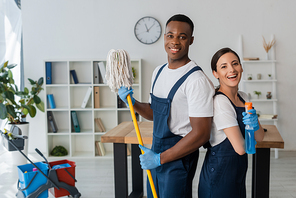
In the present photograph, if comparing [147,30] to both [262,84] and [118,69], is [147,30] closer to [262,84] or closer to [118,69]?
[262,84]

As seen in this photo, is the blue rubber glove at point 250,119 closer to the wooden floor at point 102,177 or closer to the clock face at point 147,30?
the wooden floor at point 102,177

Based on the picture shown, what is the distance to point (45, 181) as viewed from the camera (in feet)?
8.72

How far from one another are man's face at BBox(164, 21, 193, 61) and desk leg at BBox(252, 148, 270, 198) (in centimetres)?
113

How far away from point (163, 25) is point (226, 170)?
3.41 metres

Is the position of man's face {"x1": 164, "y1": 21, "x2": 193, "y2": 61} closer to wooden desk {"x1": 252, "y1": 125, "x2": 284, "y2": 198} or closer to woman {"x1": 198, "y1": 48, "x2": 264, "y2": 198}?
woman {"x1": 198, "y1": 48, "x2": 264, "y2": 198}

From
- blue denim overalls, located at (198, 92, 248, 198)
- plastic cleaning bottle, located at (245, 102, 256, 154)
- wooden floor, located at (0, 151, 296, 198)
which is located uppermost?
plastic cleaning bottle, located at (245, 102, 256, 154)

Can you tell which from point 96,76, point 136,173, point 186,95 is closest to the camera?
point 186,95

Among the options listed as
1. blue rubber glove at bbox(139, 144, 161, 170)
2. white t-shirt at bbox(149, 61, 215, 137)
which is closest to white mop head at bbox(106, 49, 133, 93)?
white t-shirt at bbox(149, 61, 215, 137)

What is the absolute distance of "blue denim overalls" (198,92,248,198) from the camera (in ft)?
4.36

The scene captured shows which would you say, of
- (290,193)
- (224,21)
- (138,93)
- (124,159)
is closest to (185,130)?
(124,159)

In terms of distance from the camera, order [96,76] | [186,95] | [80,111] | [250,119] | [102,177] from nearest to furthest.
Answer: [250,119] → [186,95] → [102,177] → [96,76] → [80,111]

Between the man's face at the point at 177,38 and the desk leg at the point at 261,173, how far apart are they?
3.70 ft

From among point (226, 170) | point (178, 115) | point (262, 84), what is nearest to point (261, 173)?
point (226, 170)

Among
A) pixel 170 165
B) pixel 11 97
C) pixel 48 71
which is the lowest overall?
pixel 170 165
